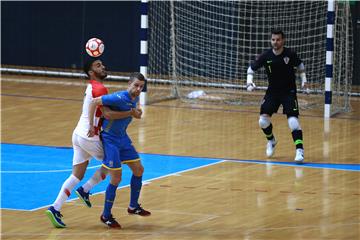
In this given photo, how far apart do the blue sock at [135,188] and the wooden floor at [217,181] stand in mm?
172

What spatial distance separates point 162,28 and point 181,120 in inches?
188

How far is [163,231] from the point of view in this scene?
33.9 feet

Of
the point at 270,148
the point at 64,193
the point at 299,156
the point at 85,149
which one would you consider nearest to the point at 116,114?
the point at 85,149

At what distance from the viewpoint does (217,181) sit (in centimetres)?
1320

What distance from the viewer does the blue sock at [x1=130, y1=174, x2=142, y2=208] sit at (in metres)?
10.8

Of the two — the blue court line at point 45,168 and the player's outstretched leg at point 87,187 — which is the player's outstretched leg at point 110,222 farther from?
the blue court line at point 45,168

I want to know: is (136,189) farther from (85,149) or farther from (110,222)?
(85,149)

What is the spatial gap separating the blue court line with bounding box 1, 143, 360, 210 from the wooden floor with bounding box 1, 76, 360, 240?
31cm

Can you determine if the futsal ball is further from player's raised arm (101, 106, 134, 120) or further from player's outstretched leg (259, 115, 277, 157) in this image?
player's outstretched leg (259, 115, 277, 157)

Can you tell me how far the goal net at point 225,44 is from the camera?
70.3ft

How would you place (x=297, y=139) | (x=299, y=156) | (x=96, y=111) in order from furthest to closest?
(x=297, y=139) → (x=299, y=156) → (x=96, y=111)

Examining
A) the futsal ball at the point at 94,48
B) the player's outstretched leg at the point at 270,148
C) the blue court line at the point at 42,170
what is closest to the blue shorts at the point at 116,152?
the futsal ball at the point at 94,48

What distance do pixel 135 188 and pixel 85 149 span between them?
0.72m

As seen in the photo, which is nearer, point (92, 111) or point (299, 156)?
point (92, 111)
